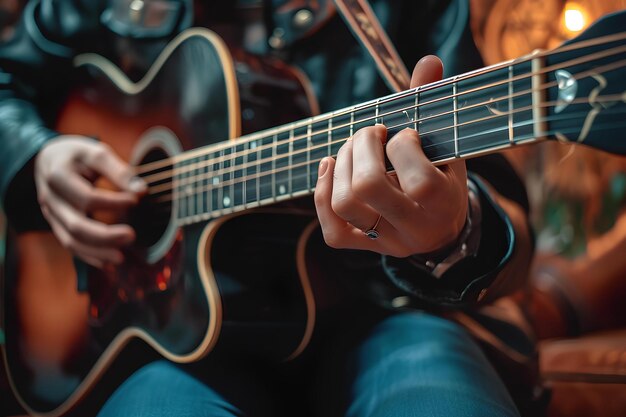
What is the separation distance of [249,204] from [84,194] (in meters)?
0.29

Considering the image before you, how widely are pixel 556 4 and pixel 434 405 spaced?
2.87 ft

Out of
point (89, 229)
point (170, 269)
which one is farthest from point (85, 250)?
point (170, 269)

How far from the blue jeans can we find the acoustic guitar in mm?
39

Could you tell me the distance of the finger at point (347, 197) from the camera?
1.38 feet

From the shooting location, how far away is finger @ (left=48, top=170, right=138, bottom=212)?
0.72m

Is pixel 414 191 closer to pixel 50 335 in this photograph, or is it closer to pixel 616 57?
pixel 616 57

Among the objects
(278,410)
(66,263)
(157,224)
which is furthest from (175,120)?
(278,410)

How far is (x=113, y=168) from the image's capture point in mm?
747

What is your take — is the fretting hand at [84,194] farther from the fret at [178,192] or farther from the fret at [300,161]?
the fret at [300,161]

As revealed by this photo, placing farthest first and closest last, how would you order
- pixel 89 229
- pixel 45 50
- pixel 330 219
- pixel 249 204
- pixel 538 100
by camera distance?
pixel 45 50
pixel 89 229
pixel 249 204
pixel 330 219
pixel 538 100

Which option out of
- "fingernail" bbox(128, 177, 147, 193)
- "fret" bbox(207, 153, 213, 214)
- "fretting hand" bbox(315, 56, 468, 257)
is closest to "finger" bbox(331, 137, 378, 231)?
"fretting hand" bbox(315, 56, 468, 257)

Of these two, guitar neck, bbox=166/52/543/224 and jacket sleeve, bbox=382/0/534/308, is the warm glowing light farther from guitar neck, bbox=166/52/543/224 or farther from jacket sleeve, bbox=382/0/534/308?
guitar neck, bbox=166/52/543/224

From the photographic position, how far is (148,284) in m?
0.69

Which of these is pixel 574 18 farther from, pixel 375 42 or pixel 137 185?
pixel 137 185
